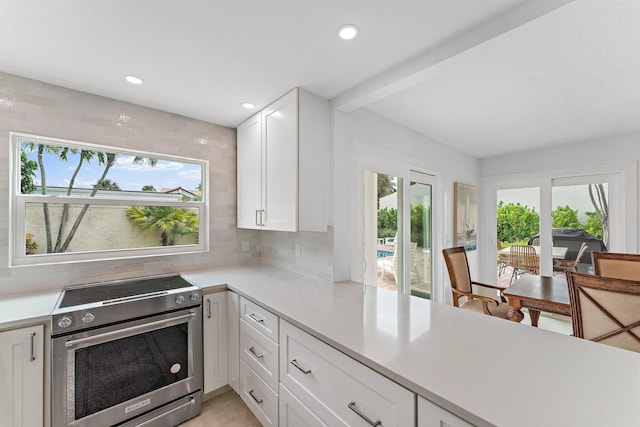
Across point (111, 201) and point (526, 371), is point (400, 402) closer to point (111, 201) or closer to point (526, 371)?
point (526, 371)

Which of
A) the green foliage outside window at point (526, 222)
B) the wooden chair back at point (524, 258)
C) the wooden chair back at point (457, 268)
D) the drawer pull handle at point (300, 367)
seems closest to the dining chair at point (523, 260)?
the wooden chair back at point (524, 258)

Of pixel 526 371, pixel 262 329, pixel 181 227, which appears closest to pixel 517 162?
pixel 526 371

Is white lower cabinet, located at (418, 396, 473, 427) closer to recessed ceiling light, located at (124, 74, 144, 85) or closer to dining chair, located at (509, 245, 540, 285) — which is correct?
recessed ceiling light, located at (124, 74, 144, 85)

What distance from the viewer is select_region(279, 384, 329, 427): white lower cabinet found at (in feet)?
4.07

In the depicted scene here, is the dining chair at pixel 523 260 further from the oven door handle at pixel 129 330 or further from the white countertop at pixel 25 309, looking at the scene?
the white countertop at pixel 25 309

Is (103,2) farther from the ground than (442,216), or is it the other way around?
(103,2)

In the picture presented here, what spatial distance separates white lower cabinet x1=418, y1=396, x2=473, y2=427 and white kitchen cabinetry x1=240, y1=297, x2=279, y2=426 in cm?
89

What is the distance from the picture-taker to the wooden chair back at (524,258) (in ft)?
12.5

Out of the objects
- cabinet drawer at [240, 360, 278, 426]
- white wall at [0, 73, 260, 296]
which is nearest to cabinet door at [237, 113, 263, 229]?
white wall at [0, 73, 260, 296]

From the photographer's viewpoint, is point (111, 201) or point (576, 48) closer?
point (576, 48)

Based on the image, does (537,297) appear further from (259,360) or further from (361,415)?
(259,360)

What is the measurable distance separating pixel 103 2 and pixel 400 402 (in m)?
1.98

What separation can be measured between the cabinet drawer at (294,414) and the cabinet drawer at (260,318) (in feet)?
0.95

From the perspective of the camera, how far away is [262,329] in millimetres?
1648
